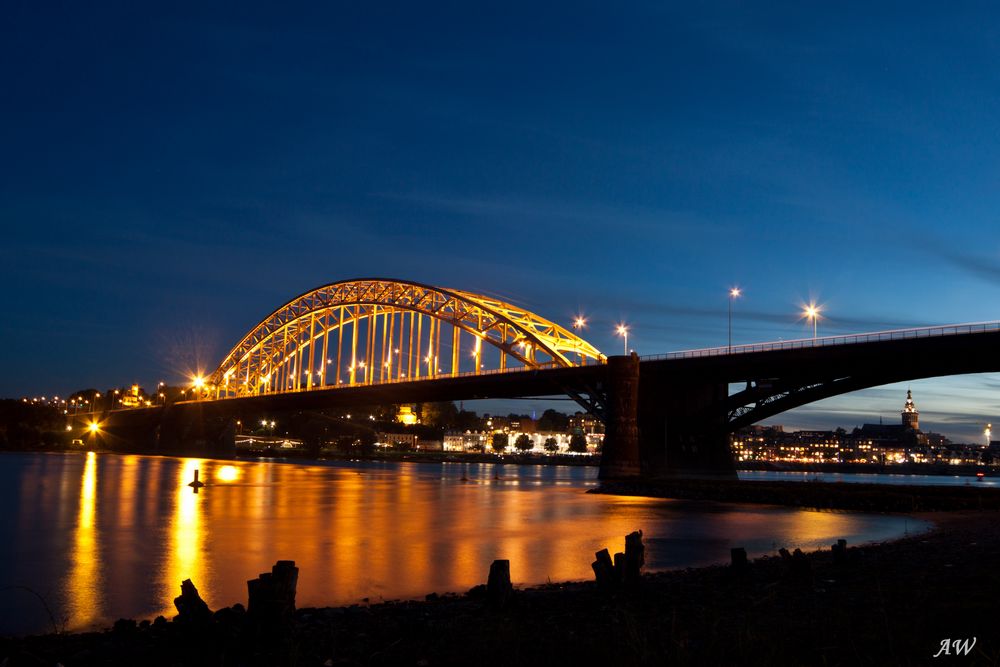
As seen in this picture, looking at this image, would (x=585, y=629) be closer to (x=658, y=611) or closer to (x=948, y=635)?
(x=658, y=611)

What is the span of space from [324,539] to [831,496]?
3152 cm

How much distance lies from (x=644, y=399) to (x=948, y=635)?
62.2 m

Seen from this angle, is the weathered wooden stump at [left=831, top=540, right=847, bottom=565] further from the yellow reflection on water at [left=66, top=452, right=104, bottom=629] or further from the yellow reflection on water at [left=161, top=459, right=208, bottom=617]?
the yellow reflection on water at [left=66, top=452, right=104, bottom=629]

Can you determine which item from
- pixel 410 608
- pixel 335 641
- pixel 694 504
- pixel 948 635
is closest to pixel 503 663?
pixel 335 641

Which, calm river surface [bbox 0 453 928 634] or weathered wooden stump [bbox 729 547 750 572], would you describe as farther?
calm river surface [bbox 0 453 928 634]

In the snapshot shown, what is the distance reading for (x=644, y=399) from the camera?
7088cm

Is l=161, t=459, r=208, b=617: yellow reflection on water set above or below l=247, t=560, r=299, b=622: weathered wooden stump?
below

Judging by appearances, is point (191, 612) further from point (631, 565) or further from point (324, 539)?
point (324, 539)

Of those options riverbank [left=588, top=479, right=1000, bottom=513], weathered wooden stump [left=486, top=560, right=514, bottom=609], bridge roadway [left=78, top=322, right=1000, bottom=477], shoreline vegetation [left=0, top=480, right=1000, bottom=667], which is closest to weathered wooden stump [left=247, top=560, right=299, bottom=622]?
shoreline vegetation [left=0, top=480, right=1000, bottom=667]

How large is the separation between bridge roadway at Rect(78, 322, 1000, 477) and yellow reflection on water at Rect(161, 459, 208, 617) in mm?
35417

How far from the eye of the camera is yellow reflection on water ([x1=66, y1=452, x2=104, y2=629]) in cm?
1516

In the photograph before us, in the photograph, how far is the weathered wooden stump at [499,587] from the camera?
13688mm

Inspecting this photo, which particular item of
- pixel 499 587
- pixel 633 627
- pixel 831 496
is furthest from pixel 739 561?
pixel 831 496

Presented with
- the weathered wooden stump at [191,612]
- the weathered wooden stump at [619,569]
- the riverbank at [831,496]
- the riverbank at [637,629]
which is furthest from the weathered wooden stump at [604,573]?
the riverbank at [831,496]
